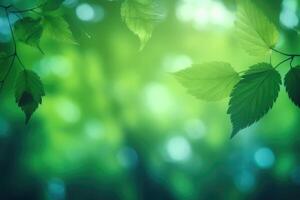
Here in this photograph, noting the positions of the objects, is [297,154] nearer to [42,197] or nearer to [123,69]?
[123,69]

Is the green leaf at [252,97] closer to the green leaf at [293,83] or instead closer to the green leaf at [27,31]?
the green leaf at [293,83]

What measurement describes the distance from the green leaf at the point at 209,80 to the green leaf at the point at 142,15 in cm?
14

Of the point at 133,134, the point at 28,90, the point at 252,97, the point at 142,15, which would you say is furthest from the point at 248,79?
the point at 133,134

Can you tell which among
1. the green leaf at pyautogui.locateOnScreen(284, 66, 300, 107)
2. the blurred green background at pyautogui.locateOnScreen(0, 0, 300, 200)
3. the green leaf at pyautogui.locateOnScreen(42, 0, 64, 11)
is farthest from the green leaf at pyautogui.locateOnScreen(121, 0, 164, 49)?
the blurred green background at pyautogui.locateOnScreen(0, 0, 300, 200)

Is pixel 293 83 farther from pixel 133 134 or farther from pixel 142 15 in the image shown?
pixel 133 134

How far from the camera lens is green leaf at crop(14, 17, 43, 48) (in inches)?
22.8

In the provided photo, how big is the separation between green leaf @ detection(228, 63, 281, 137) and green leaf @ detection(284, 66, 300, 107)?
12 mm

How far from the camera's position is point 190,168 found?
38.0 ft

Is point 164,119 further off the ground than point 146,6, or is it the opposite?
point 146,6

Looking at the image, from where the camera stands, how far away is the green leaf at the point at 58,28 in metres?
0.60

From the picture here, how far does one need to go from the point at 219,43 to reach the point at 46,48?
4615 millimetres

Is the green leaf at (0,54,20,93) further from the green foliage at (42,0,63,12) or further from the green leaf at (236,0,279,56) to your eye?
the green leaf at (236,0,279,56)

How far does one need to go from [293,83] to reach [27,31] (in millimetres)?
384

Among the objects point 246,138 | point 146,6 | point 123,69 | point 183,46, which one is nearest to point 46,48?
point 123,69
